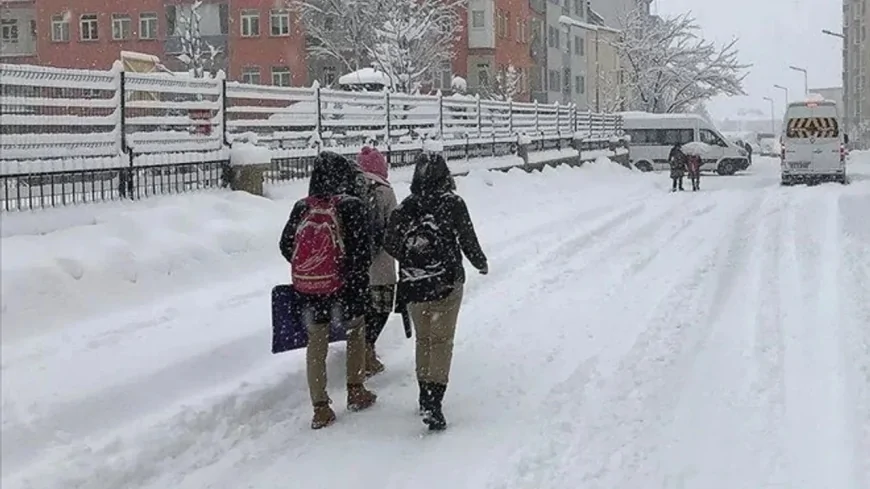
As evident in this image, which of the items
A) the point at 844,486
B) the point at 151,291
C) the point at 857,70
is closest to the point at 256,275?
the point at 151,291

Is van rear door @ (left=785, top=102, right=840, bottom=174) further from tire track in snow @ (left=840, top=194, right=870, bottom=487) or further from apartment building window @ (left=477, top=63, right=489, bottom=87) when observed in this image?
apartment building window @ (left=477, top=63, right=489, bottom=87)

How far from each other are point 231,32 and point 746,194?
114ft

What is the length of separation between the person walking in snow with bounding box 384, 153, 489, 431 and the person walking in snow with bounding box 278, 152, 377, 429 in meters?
0.25

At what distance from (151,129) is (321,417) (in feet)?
22.3

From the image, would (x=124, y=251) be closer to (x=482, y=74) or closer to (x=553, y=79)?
(x=482, y=74)

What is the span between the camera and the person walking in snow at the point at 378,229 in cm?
777

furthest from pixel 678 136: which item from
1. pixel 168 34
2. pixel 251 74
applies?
pixel 168 34

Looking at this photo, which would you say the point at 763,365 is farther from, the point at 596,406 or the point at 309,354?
the point at 309,354

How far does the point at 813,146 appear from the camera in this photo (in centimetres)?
3144

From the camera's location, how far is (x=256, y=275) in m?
11.2

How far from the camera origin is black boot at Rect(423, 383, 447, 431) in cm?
697

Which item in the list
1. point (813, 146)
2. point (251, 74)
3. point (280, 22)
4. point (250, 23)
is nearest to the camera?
point (813, 146)

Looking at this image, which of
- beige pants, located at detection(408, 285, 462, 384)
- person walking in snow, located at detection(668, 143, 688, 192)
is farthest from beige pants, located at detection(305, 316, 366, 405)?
person walking in snow, located at detection(668, 143, 688, 192)

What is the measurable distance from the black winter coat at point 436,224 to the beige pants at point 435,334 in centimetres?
8
